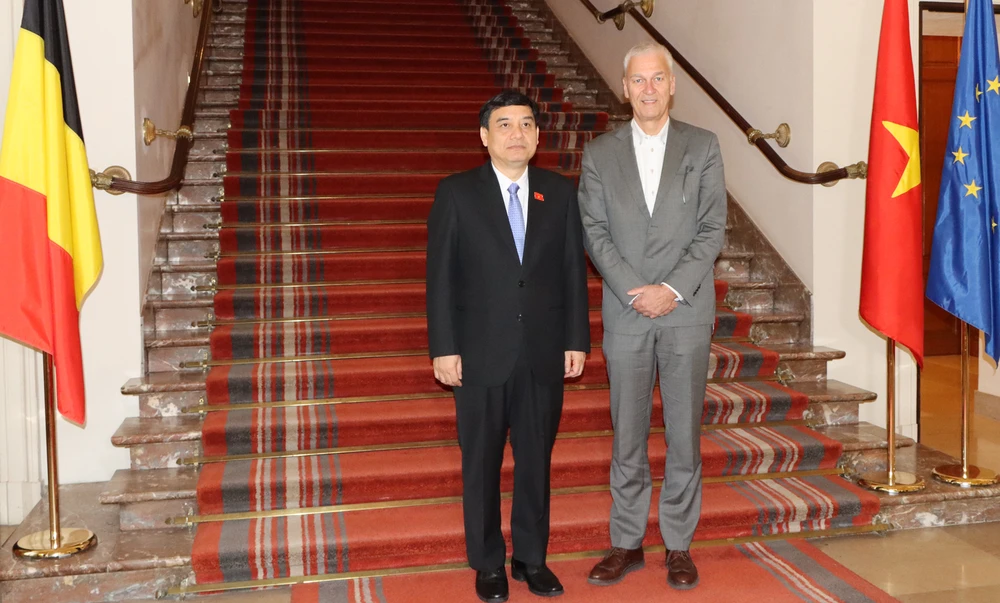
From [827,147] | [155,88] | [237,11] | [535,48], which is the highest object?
[237,11]

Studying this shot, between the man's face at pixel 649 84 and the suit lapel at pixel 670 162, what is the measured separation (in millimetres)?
110

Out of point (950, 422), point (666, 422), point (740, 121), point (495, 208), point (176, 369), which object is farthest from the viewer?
point (950, 422)

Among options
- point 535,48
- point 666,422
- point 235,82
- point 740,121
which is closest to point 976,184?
point 740,121

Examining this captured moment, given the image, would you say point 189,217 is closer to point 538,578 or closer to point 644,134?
point 644,134

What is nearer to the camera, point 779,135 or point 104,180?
point 104,180

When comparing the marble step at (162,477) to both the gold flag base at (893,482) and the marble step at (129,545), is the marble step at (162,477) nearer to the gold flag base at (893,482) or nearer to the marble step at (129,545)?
the marble step at (129,545)

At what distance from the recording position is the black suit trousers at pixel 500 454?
2938mm

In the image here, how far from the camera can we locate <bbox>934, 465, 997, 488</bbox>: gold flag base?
12.5ft

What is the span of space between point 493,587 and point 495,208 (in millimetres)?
1234

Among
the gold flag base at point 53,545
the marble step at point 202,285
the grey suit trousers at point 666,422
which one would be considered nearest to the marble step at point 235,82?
the marble step at point 202,285

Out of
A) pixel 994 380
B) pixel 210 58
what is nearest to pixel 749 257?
pixel 994 380

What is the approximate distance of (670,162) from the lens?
3051mm

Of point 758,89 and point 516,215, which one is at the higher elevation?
point 758,89

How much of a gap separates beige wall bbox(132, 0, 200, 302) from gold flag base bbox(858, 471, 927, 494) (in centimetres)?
322
